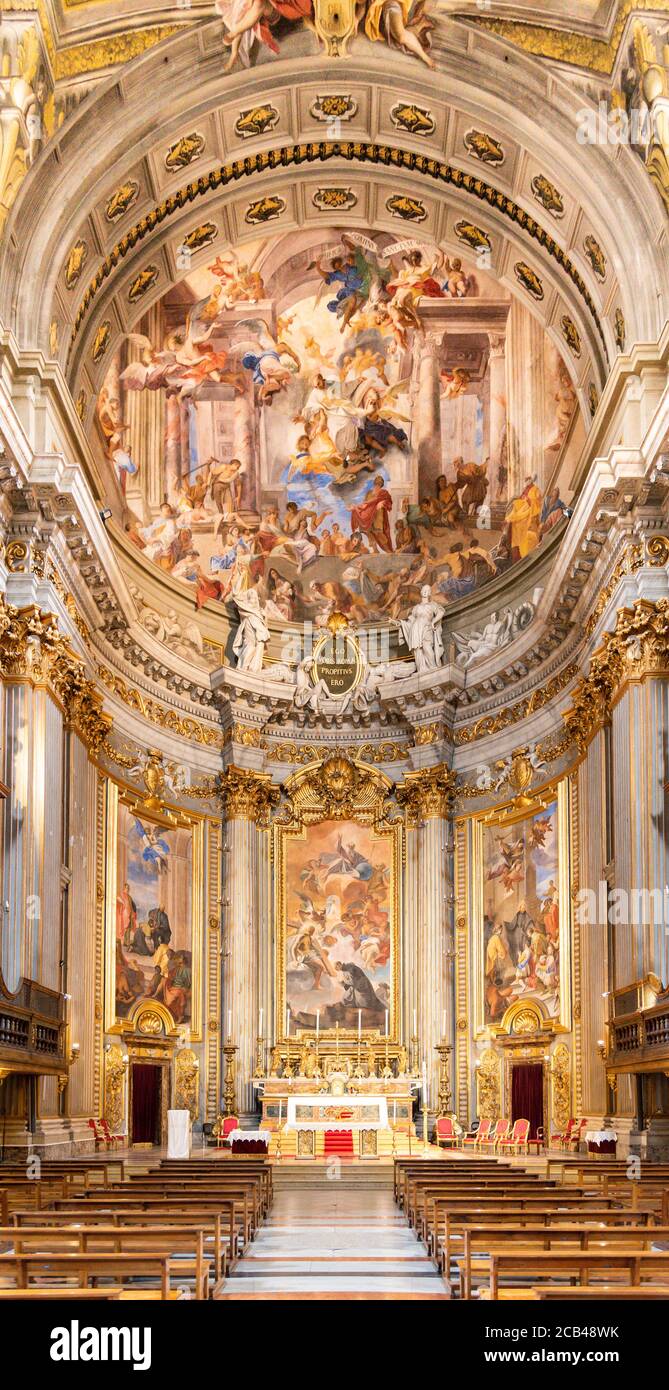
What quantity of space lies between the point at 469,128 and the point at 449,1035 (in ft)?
59.6

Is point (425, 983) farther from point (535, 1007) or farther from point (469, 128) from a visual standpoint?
point (469, 128)

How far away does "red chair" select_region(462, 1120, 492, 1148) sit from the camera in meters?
29.2

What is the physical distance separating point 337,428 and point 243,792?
8.60 metres

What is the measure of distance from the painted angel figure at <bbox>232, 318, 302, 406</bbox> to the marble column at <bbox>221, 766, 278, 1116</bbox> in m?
8.66

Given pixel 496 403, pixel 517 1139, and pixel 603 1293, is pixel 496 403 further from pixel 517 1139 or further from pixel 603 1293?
pixel 603 1293

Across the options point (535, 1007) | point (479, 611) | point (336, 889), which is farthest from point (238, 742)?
point (535, 1007)

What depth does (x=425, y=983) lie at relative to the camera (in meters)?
32.8

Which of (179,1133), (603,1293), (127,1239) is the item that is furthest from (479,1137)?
(603,1293)

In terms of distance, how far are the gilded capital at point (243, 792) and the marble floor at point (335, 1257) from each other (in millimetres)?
14348

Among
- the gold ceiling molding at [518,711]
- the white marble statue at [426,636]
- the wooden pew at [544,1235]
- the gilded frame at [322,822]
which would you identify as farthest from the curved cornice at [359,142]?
the wooden pew at [544,1235]

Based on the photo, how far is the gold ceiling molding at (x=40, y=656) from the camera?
2220 cm

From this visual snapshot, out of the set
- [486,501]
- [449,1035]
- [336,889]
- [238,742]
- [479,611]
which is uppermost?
[486,501]

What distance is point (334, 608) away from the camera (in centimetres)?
3531
